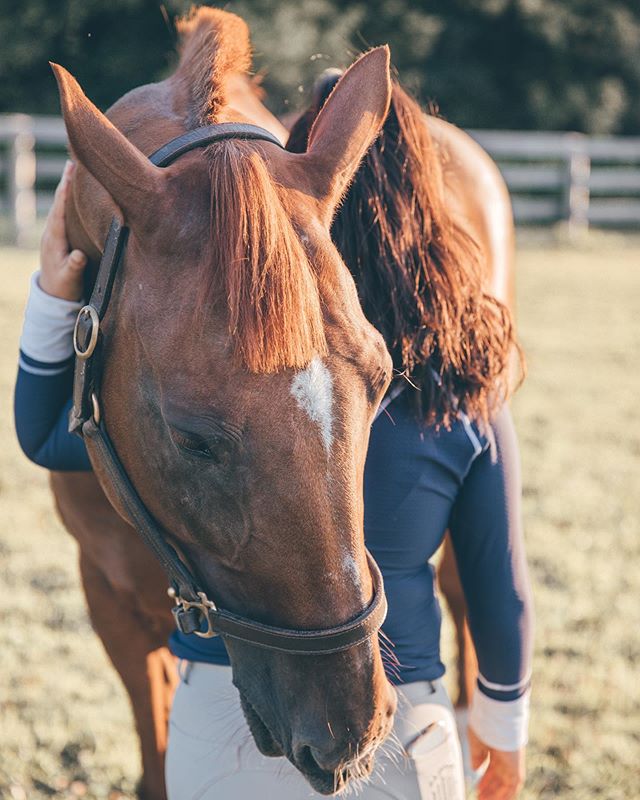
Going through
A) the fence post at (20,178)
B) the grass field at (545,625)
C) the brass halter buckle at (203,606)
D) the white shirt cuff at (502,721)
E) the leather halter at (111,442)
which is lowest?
the fence post at (20,178)

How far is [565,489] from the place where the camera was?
4.81 meters

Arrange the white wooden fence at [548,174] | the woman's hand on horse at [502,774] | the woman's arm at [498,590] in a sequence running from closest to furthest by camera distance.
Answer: the woman's arm at [498,590]
the woman's hand on horse at [502,774]
the white wooden fence at [548,174]

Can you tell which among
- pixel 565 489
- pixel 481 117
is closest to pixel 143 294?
pixel 565 489

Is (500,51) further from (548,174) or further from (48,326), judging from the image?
(48,326)

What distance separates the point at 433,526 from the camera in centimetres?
169

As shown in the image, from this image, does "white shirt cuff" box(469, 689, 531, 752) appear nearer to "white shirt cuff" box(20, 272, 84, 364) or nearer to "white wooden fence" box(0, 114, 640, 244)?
"white shirt cuff" box(20, 272, 84, 364)

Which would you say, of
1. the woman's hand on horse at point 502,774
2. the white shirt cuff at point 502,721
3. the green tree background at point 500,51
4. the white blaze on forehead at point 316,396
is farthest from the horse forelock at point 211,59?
the green tree background at point 500,51

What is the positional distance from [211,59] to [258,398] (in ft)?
2.68

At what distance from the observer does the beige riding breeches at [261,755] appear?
5.24ft

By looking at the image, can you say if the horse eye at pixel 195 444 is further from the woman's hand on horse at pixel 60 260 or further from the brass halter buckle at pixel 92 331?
the woman's hand on horse at pixel 60 260

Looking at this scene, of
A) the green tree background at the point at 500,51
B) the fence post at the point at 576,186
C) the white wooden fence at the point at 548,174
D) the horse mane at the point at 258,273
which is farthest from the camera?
the green tree background at the point at 500,51

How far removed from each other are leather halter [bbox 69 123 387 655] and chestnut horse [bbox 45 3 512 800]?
2 cm

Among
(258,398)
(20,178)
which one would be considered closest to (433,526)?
(258,398)

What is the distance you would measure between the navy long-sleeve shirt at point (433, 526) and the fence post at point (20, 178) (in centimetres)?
1140
